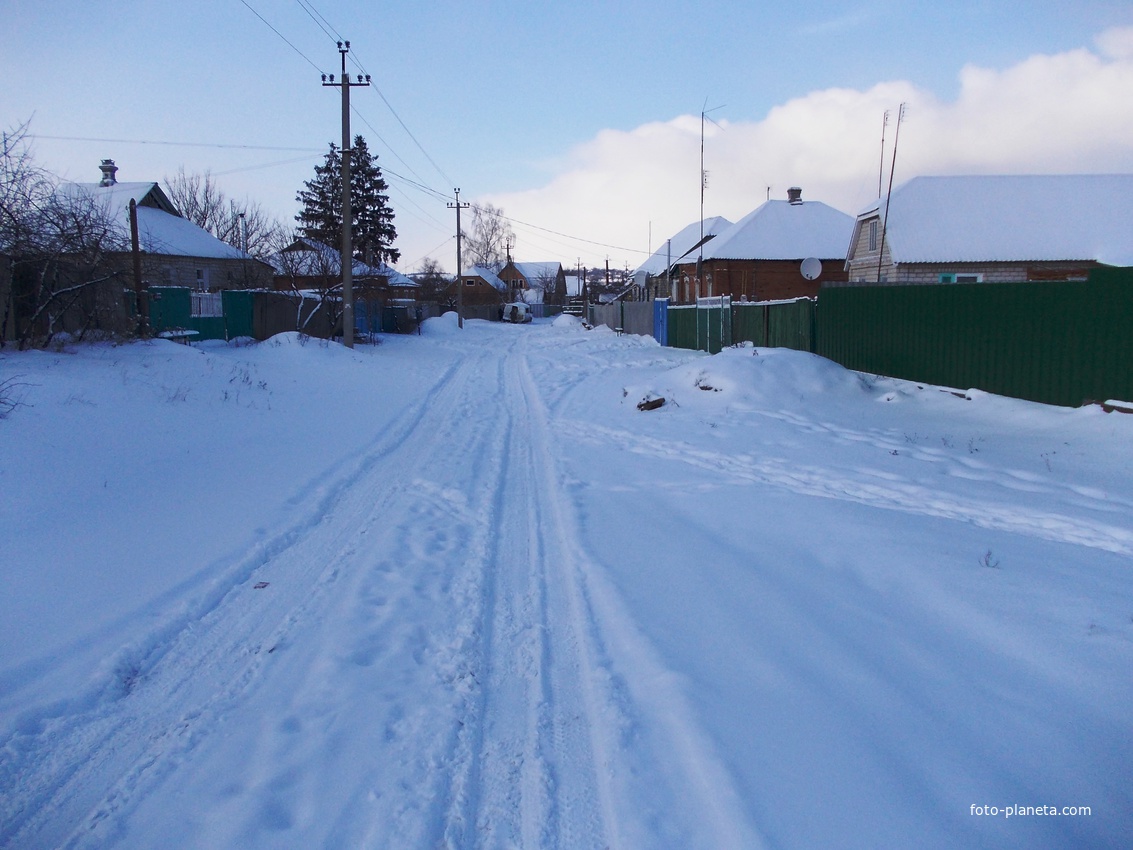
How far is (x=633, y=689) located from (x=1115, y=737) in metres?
2.43

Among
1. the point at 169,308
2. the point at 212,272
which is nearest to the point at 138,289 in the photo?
the point at 169,308

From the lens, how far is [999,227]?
100 feet

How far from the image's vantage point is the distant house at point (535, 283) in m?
117

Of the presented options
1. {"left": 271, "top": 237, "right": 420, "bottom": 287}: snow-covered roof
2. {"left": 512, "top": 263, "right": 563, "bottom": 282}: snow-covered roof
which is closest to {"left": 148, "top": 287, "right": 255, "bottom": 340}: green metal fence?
{"left": 271, "top": 237, "right": 420, "bottom": 287}: snow-covered roof

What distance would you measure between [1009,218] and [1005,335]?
22.9m

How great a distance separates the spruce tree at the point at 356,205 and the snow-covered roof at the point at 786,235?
2068 cm

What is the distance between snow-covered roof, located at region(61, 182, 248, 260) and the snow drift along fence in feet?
108

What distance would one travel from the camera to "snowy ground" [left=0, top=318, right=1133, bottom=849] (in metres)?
3.29

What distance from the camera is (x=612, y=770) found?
3.55 m

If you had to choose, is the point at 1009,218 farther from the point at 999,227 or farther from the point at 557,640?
the point at 557,640

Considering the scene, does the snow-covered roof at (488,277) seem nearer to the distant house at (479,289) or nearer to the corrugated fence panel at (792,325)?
the distant house at (479,289)

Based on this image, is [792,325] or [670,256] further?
[670,256]

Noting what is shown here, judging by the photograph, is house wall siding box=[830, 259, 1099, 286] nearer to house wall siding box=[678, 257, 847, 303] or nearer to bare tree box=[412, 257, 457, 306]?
house wall siding box=[678, 257, 847, 303]

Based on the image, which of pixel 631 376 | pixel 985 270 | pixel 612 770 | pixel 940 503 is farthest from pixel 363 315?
pixel 612 770
